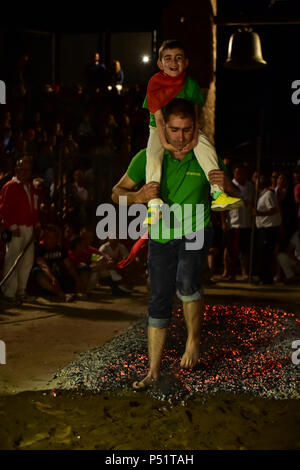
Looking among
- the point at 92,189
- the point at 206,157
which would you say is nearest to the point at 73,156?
the point at 92,189

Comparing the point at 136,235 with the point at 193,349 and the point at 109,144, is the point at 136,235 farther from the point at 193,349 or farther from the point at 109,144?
the point at 193,349

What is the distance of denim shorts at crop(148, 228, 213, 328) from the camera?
4.64 m

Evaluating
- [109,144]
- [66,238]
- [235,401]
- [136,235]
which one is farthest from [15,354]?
[109,144]

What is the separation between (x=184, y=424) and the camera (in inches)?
157

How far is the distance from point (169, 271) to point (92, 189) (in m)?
6.63

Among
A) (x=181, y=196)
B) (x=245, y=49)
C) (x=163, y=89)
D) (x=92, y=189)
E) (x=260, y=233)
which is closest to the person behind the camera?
(x=163, y=89)

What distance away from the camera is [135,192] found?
4.62 meters

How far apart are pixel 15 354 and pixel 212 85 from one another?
6.15m

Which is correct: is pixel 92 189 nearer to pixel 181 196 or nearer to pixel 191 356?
pixel 191 356

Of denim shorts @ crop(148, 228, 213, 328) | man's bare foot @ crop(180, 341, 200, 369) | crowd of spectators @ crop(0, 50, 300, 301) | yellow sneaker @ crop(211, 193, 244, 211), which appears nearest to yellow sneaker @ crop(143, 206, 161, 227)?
denim shorts @ crop(148, 228, 213, 328)

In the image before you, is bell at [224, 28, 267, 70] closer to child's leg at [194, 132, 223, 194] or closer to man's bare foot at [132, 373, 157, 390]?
child's leg at [194, 132, 223, 194]

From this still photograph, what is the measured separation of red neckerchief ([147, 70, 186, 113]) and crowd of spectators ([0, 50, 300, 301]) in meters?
4.75

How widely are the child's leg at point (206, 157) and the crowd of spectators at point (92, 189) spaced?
4.66 metres

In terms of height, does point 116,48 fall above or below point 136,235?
above
